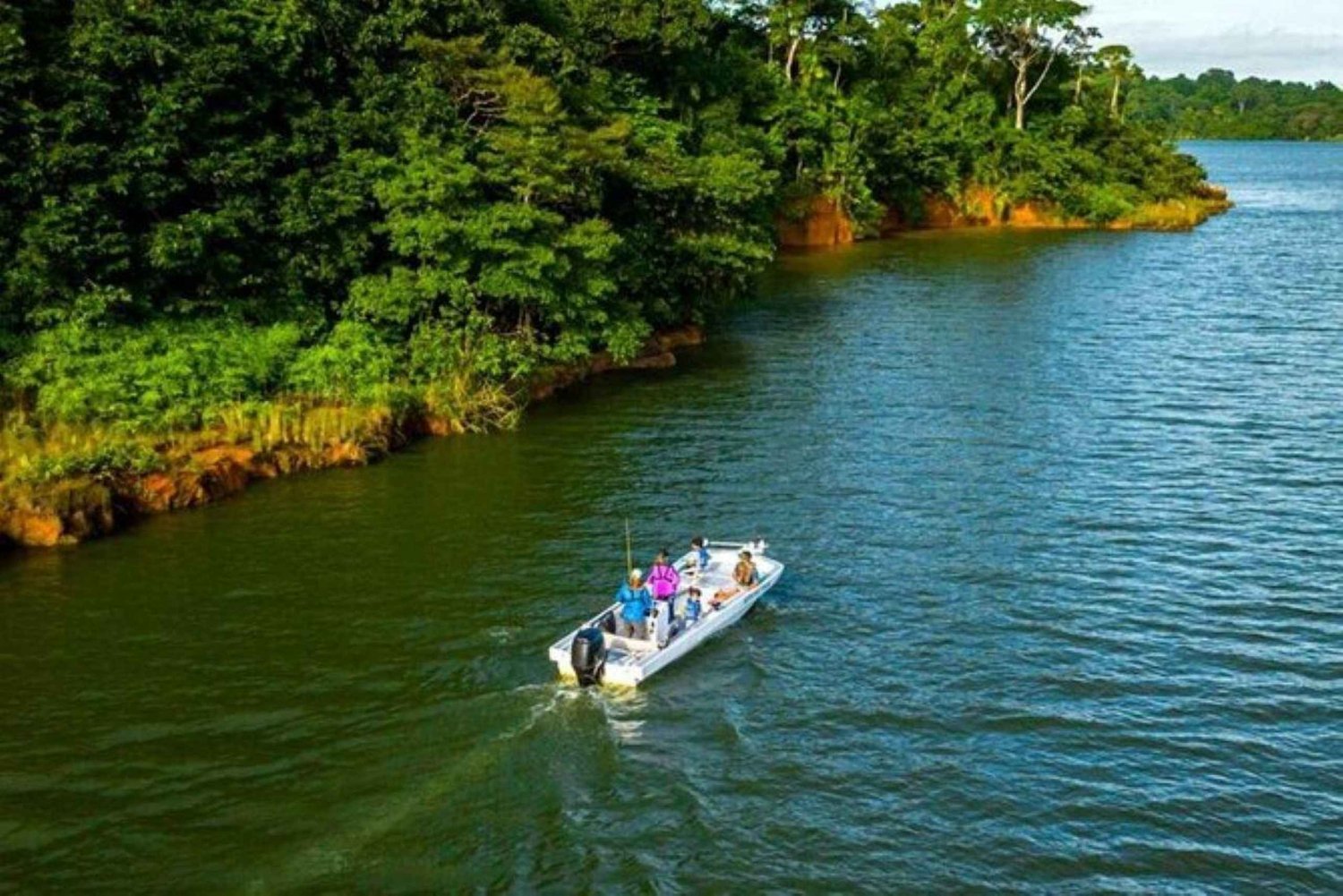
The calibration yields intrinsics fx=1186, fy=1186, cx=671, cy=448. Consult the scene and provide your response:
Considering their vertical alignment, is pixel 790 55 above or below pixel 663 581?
above

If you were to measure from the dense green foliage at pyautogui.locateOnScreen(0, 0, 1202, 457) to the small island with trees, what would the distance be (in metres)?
0.09

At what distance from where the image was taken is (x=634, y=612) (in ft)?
72.8

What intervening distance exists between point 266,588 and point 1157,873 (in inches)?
711

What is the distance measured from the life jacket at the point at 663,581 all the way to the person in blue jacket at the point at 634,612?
0.50m

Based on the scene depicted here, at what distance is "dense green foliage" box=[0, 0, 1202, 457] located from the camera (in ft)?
99.3

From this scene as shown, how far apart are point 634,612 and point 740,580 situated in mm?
3175

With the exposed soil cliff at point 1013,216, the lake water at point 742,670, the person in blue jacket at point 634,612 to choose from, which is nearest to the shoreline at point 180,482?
the lake water at point 742,670

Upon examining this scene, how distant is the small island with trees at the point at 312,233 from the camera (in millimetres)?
29719

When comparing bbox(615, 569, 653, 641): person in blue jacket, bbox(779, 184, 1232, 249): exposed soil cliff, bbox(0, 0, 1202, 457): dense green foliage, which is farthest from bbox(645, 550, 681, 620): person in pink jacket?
bbox(779, 184, 1232, 249): exposed soil cliff

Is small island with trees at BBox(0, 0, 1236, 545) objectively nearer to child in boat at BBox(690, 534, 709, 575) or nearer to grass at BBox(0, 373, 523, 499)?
grass at BBox(0, 373, 523, 499)

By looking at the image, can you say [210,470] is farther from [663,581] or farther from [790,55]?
[790,55]

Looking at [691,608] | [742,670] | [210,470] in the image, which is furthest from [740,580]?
[210,470]

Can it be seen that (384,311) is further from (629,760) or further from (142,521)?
(629,760)

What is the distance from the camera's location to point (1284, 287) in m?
63.0
